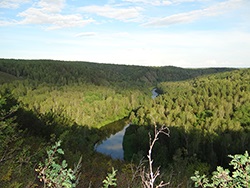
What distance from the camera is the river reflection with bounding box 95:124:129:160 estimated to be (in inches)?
2889

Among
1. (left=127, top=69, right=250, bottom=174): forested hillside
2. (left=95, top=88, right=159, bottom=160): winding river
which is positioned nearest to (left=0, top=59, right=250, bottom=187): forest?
(left=127, top=69, right=250, bottom=174): forested hillside

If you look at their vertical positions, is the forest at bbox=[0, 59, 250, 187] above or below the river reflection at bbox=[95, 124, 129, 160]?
above

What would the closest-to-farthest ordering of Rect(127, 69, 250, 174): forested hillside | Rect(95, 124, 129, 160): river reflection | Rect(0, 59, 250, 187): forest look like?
Rect(0, 59, 250, 187): forest → Rect(127, 69, 250, 174): forested hillside → Rect(95, 124, 129, 160): river reflection

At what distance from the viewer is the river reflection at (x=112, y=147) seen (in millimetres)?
73375

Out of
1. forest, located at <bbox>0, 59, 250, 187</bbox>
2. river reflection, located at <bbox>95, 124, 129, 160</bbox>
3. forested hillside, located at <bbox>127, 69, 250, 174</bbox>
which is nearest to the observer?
forest, located at <bbox>0, 59, 250, 187</bbox>

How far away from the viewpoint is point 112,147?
262ft

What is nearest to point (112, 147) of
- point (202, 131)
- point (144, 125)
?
point (144, 125)

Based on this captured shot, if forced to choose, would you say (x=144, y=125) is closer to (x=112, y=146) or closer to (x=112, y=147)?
(x=112, y=146)

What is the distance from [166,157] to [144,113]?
42.5m

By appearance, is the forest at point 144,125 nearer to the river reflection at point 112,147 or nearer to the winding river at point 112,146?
the winding river at point 112,146

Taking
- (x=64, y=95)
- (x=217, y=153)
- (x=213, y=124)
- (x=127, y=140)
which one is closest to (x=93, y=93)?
(x=64, y=95)

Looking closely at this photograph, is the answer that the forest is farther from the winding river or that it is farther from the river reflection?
the river reflection

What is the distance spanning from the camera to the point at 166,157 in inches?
2554

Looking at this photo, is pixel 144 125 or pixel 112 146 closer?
pixel 112 146
